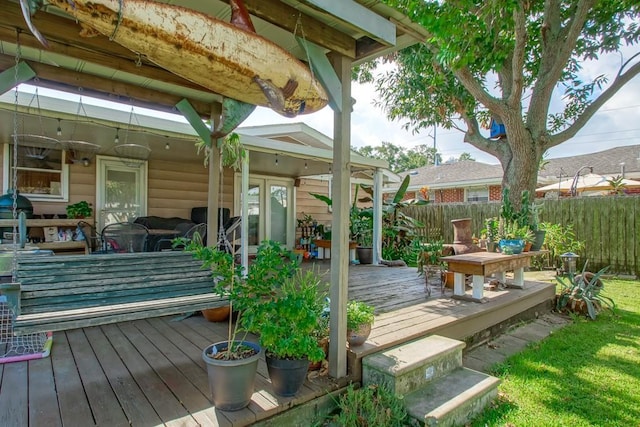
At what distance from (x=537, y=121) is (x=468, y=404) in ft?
20.2

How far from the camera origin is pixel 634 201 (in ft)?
24.7

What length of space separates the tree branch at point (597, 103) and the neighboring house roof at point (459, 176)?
23.5ft

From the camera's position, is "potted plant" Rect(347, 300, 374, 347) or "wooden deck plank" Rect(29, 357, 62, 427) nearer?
"wooden deck plank" Rect(29, 357, 62, 427)

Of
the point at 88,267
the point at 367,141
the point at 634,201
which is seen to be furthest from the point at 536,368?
the point at 367,141

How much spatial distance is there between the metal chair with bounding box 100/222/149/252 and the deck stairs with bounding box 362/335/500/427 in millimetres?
3911

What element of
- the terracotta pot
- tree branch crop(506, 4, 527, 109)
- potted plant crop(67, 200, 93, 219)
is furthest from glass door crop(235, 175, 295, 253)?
tree branch crop(506, 4, 527, 109)

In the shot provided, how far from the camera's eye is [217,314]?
3838mm

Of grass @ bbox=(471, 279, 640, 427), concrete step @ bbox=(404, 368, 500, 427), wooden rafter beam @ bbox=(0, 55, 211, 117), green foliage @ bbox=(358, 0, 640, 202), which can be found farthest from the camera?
green foliage @ bbox=(358, 0, 640, 202)

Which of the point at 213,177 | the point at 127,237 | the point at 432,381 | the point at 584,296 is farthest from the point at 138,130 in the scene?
the point at 584,296

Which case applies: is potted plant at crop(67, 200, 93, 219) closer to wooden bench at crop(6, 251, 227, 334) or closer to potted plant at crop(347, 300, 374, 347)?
wooden bench at crop(6, 251, 227, 334)

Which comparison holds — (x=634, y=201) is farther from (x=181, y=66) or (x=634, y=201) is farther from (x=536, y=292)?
(x=181, y=66)

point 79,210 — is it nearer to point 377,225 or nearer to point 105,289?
point 105,289

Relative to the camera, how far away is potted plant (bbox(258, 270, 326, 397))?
7.27 feet

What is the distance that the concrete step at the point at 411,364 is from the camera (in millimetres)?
2546
